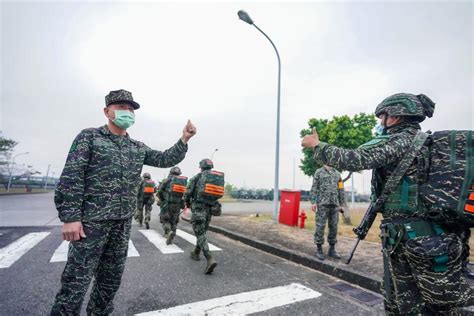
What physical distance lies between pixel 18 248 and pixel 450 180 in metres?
7.39

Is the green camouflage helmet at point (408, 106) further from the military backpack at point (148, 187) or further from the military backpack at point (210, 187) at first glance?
the military backpack at point (148, 187)

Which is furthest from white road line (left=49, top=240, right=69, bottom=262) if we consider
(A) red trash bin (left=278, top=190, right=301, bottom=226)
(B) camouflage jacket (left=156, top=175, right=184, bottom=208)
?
(A) red trash bin (left=278, top=190, right=301, bottom=226)

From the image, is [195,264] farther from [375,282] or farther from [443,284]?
[443,284]

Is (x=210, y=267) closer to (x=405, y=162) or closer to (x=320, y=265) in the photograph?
(x=320, y=265)

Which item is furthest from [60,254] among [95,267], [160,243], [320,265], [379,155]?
[379,155]

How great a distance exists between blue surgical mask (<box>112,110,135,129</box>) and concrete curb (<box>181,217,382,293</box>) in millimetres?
3977

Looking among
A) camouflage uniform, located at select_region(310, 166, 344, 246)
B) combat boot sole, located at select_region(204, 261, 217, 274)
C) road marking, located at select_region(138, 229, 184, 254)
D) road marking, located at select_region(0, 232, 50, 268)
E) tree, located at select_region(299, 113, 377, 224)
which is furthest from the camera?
tree, located at select_region(299, 113, 377, 224)

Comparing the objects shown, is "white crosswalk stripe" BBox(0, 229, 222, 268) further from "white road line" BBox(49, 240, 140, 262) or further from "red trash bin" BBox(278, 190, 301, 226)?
"red trash bin" BBox(278, 190, 301, 226)

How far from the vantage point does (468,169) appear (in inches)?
69.4

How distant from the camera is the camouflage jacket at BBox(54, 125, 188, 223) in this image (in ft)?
7.23

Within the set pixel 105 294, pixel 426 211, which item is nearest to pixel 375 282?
pixel 426 211

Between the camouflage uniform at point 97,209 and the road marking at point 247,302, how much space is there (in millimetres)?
852

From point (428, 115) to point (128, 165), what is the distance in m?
2.79

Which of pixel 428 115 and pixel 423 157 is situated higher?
pixel 428 115
